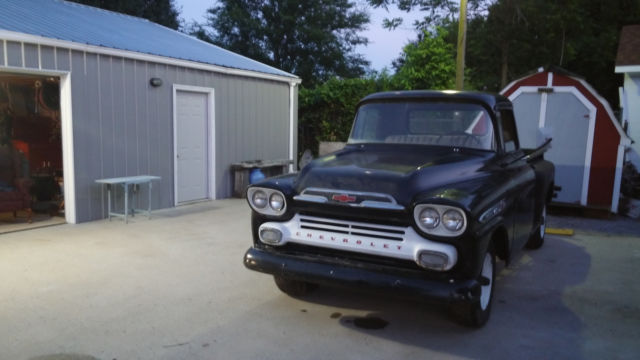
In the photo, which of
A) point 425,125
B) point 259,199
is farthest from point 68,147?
point 425,125

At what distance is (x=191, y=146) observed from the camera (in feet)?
31.8

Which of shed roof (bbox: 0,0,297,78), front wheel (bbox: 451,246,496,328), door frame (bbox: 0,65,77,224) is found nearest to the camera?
front wheel (bbox: 451,246,496,328)

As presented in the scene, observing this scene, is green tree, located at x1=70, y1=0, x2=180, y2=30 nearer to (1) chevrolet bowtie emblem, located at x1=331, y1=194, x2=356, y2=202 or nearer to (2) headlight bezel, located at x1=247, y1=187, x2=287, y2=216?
(2) headlight bezel, located at x1=247, y1=187, x2=287, y2=216

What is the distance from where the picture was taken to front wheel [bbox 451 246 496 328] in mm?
3675

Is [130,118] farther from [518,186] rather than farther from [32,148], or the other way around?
[518,186]

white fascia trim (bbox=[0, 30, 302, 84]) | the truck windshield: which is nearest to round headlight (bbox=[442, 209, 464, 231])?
the truck windshield

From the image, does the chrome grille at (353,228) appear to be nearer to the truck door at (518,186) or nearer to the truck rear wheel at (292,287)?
the truck rear wheel at (292,287)

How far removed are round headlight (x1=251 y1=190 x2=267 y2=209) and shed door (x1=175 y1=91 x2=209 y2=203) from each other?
18.7 ft

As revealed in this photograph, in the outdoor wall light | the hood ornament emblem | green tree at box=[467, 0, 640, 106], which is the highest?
green tree at box=[467, 0, 640, 106]

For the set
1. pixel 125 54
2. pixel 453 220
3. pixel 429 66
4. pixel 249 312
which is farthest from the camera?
pixel 429 66

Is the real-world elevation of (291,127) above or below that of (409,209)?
above

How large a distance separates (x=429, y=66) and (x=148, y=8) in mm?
16778

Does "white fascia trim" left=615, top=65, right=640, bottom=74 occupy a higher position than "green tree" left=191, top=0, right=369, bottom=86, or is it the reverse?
"green tree" left=191, top=0, right=369, bottom=86

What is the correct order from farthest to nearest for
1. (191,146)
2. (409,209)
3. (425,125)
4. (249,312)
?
(191,146)
(425,125)
(249,312)
(409,209)
